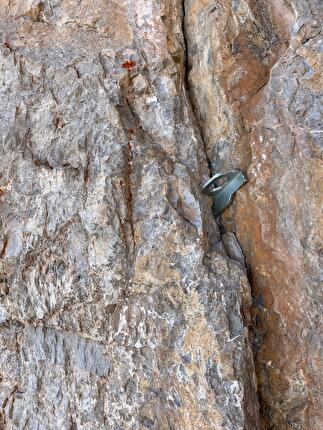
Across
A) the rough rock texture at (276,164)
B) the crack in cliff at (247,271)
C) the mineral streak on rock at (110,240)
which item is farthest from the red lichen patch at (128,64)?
the rough rock texture at (276,164)

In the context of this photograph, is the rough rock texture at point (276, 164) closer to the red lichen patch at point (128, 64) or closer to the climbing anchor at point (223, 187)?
the climbing anchor at point (223, 187)

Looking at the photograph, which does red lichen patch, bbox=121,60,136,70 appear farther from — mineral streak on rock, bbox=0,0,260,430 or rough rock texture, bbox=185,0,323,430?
rough rock texture, bbox=185,0,323,430

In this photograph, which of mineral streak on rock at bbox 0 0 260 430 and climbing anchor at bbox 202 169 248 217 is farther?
climbing anchor at bbox 202 169 248 217

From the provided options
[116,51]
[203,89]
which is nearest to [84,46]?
[116,51]

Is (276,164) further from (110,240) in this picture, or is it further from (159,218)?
(110,240)

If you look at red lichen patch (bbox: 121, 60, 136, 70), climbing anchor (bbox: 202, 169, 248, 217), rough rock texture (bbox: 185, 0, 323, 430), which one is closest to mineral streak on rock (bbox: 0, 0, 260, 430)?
red lichen patch (bbox: 121, 60, 136, 70)

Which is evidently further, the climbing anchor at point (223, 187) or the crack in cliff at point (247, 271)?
the climbing anchor at point (223, 187)
